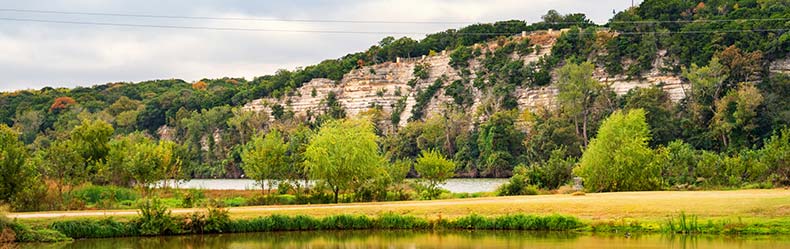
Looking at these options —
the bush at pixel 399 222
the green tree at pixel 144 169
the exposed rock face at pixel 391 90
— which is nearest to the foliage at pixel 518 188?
the bush at pixel 399 222

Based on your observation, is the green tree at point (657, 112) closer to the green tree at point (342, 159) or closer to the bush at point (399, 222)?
the green tree at point (342, 159)

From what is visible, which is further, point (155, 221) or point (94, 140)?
point (94, 140)

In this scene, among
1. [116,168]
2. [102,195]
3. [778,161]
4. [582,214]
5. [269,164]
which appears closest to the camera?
[582,214]

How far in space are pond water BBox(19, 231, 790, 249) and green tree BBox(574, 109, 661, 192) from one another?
62.8ft

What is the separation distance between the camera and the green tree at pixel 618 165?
57188 millimetres

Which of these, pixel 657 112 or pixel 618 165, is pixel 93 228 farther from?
pixel 657 112

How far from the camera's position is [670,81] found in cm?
11725

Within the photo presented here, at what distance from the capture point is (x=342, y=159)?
54.2 m

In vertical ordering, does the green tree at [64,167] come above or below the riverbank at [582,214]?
above

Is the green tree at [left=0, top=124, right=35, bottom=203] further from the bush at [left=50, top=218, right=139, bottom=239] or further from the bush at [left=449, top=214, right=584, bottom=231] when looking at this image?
the bush at [left=449, top=214, right=584, bottom=231]

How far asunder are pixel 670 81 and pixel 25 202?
87.1 meters

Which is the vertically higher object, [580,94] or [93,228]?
[580,94]

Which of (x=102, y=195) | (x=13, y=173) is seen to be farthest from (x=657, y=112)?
(x=13, y=173)

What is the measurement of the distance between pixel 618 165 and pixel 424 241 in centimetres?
2374
